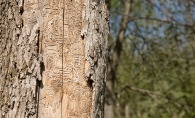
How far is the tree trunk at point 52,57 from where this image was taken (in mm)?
1842

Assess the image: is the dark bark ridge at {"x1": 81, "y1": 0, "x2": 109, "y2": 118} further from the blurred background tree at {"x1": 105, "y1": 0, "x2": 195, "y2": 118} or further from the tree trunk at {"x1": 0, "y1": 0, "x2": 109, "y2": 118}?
the blurred background tree at {"x1": 105, "y1": 0, "x2": 195, "y2": 118}

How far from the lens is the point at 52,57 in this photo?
1.90 metres

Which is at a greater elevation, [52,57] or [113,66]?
[52,57]

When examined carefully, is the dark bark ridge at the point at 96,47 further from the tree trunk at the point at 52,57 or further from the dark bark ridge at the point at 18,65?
the dark bark ridge at the point at 18,65

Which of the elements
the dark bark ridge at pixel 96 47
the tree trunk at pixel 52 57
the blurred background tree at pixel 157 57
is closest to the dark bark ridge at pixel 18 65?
the tree trunk at pixel 52 57

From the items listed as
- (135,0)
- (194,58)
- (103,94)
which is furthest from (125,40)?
(103,94)

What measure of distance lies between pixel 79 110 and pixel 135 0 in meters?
6.87

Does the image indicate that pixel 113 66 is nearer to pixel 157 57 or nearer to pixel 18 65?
pixel 157 57

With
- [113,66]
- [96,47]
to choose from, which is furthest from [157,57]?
[96,47]

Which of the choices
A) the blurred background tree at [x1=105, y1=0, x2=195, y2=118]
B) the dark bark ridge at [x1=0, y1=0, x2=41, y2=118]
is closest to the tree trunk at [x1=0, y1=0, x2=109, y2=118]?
the dark bark ridge at [x1=0, y1=0, x2=41, y2=118]

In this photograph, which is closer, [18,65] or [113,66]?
[18,65]

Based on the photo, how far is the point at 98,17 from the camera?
1965 mm

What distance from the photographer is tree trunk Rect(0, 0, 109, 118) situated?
1842 mm

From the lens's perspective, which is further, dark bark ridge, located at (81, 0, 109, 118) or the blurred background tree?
the blurred background tree
